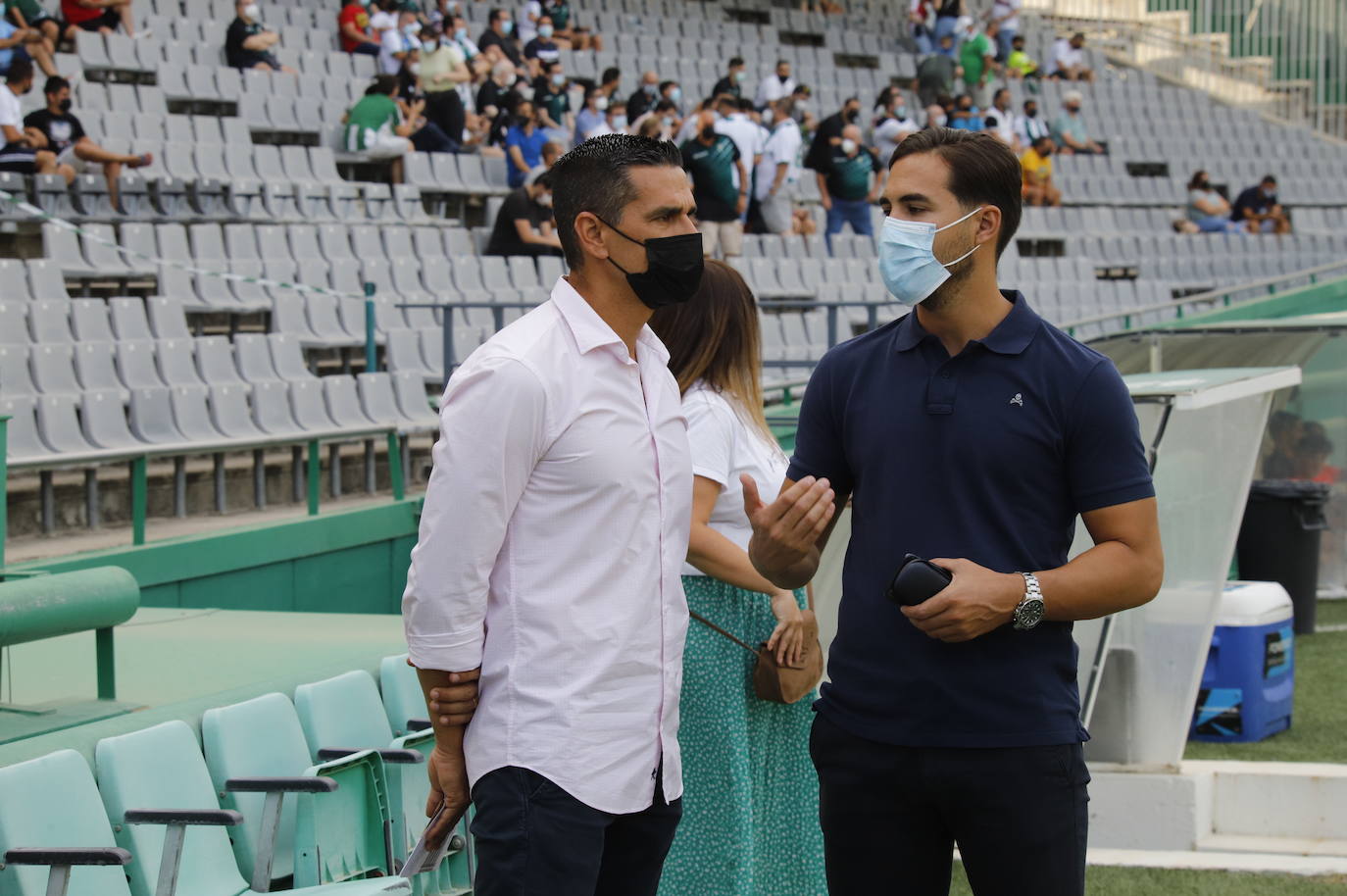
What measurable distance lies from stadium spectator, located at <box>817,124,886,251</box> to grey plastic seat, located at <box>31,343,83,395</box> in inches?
333

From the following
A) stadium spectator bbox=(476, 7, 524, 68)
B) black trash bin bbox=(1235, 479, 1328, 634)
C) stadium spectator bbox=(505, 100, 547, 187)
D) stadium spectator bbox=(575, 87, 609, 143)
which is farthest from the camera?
stadium spectator bbox=(476, 7, 524, 68)

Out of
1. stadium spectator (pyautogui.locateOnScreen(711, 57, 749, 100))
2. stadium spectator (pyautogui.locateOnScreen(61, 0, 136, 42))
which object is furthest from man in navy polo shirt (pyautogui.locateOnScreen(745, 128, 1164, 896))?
stadium spectator (pyautogui.locateOnScreen(711, 57, 749, 100))

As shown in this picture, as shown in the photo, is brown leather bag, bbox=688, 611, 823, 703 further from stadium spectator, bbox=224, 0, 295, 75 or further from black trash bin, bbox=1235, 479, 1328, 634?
stadium spectator, bbox=224, 0, 295, 75

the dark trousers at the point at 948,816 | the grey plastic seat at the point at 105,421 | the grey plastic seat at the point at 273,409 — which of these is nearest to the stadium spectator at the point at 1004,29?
the grey plastic seat at the point at 273,409

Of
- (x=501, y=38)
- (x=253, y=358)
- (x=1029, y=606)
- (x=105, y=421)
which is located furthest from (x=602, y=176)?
(x=501, y=38)

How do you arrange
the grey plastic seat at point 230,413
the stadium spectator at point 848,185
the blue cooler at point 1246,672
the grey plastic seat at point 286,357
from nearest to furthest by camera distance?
the blue cooler at point 1246,672
the grey plastic seat at point 230,413
the grey plastic seat at point 286,357
the stadium spectator at point 848,185

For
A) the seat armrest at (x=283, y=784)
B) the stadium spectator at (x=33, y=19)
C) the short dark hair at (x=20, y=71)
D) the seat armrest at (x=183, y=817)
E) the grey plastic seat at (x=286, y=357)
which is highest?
the stadium spectator at (x=33, y=19)

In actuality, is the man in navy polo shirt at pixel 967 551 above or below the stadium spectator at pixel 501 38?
below

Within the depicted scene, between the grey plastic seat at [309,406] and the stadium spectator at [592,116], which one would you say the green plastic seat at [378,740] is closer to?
the grey plastic seat at [309,406]

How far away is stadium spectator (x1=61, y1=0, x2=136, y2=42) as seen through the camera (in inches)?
520

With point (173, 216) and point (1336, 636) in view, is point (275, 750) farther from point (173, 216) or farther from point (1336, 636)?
point (173, 216)

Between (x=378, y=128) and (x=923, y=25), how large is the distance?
1199 centimetres

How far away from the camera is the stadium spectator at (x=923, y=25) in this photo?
23.0 meters

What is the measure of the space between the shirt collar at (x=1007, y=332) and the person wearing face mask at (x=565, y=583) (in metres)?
0.37
